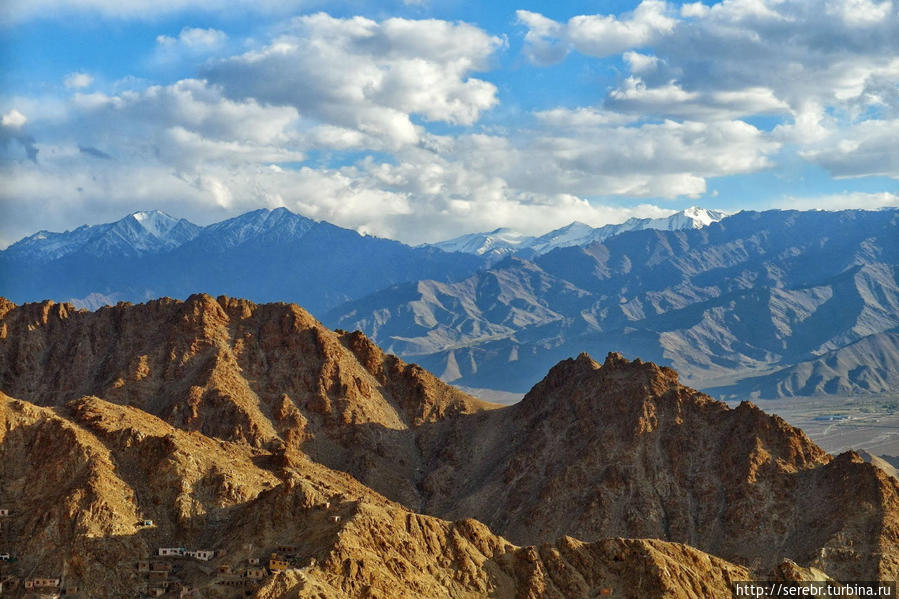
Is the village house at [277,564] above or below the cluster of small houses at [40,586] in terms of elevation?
above

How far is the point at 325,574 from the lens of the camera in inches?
5285

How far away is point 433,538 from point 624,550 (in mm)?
30419

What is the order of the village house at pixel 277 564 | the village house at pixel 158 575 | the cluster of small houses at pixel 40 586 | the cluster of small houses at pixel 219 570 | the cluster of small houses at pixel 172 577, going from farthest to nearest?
the village house at pixel 158 575 → the cluster of small houses at pixel 40 586 → the village house at pixel 277 564 → the cluster of small houses at pixel 172 577 → the cluster of small houses at pixel 219 570

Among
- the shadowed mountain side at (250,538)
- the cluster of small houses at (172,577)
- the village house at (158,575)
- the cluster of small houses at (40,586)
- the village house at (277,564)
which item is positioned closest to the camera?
the cluster of small houses at (172,577)

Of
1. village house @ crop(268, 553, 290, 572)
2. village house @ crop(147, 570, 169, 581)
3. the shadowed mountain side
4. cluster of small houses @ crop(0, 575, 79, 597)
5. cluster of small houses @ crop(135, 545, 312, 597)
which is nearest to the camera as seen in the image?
cluster of small houses @ crop(135, 545, 312, 597)

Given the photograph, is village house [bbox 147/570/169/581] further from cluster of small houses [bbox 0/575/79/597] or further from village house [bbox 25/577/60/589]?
village house [bbox 25/577/60/589]

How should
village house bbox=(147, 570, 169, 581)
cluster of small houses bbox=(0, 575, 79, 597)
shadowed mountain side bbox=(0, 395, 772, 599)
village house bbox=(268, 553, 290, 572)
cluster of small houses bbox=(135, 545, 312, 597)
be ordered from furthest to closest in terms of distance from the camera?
village house bbox=(147, 570, 169, 581)
shadowed mountain side bbox=(0, 395, 772, 599)
cluster of small houses bbox=(0, 575, 79, 597)
village house bbox=(268, 553, 290, 572)
cluster of small houses bbox=(135, 545, 312, 597)

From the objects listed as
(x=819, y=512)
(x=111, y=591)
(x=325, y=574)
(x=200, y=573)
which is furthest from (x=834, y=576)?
(x=111, y=591)

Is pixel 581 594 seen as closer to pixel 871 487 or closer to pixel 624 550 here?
pixel 624 550

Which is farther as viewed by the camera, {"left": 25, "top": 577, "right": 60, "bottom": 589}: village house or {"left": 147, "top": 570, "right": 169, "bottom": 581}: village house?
{"left": 147, "top": 570, "right": 169, "bottom": 581}: village house

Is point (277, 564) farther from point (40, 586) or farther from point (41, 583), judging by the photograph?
point (40, 586)

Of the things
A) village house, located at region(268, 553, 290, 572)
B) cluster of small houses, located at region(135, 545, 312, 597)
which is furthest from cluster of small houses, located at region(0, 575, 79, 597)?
village house, located at region(268, 553, 290, 572)

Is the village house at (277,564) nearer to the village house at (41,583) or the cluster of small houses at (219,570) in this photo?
the cluster of small houses at (219,570)

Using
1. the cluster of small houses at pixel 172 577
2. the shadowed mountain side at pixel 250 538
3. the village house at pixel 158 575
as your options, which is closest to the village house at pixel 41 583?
the cluster of small houses at pixel 172 577
